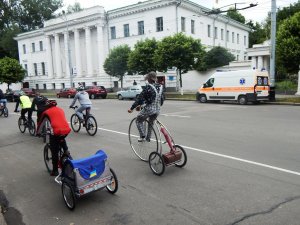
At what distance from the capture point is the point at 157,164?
589 centimetres

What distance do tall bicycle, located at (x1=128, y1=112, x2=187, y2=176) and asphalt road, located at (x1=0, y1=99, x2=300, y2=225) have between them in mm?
186

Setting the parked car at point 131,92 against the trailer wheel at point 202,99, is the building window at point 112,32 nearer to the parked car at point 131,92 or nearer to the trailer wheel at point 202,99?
the parked car at point 131,92

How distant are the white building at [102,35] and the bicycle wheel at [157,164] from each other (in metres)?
31.9

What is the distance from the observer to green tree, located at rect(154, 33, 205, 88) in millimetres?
28469

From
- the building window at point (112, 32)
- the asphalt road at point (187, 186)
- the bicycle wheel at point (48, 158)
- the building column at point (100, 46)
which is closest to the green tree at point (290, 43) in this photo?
the asphalt road at point (187, 186)

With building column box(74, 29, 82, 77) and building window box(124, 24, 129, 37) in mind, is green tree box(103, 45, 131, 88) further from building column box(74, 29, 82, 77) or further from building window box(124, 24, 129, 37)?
building column box(74, 29, 82, 77)

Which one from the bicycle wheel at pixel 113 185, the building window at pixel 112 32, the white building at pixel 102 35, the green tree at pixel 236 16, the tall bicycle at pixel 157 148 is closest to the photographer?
the bicycle wheel at pixel 113 185

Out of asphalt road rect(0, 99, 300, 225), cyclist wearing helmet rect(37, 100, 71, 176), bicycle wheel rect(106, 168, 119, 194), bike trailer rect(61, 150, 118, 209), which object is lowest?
asphalt road rect(0, 99, 300, 225)

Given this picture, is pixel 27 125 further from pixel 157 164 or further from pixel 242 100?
pixel 242 100

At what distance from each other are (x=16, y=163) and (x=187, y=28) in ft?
119

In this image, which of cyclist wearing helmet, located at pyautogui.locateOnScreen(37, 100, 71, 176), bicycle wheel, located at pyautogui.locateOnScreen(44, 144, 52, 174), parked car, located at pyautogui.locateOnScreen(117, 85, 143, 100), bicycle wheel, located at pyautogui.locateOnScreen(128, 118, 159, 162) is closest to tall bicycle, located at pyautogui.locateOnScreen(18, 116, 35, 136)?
bicycle wheel, located at pyautogui.locateOnScreen(44, 144, 52, 174)

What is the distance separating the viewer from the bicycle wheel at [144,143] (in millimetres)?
6453

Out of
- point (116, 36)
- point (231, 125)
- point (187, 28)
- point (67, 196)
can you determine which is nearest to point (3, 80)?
point (116, 36)

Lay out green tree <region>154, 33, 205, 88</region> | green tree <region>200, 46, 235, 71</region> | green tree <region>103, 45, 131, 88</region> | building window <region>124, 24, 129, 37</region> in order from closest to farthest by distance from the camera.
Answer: green tree <region>154, 33, 205, 88</region>, green tree <region>200, 46, 235, 71</region>, green tree <region>103, 45, 131, 88</region>, building window <region>124, 24, 129, 37</region>
